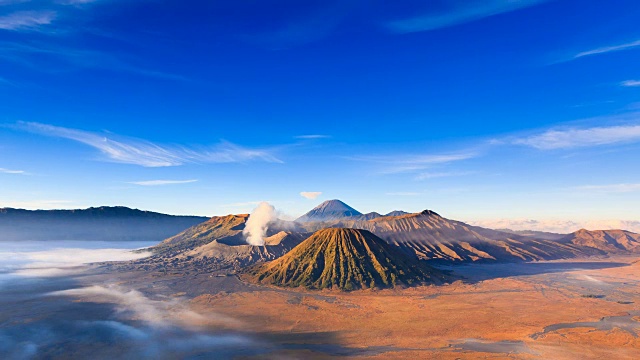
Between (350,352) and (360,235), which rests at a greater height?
(360,235)

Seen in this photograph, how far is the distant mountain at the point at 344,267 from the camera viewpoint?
425 feet

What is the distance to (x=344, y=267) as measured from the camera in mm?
137000

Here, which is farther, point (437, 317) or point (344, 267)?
point (344, 267)

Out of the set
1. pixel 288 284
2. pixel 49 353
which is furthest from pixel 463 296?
pixel 49 353

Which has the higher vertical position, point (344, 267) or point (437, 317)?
point (344, 267)

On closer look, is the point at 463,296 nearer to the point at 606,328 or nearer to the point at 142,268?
the point at 606,328

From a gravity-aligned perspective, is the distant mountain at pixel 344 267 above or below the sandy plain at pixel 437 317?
above

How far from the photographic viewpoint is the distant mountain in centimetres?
12962

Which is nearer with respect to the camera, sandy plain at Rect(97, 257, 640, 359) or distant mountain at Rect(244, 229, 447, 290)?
sandy plain at Rect(97, 257, 640, 359)

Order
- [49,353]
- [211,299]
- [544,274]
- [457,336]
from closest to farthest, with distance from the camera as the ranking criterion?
[49,353]
[457,336]
[211,299]
[544,274]

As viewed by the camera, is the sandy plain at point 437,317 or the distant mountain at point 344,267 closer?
the sandy plain at point 437,317

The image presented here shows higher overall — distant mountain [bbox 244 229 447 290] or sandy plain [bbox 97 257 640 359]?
distant mountain [bbox 244 229 447 290]

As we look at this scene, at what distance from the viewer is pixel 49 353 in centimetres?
6212

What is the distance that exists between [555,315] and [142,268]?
535ft
